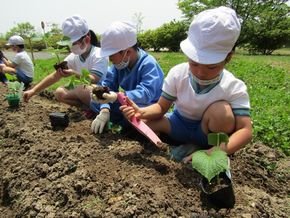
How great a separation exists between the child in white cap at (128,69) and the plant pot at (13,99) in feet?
5.25

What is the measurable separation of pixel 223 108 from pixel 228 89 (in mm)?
150

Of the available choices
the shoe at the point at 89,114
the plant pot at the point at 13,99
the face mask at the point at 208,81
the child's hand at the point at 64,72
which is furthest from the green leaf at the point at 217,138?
the plant pot at the point at 13,99

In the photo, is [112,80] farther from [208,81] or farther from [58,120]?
[208,81]

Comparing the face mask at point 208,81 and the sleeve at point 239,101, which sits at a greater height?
the face mask at point 208,81

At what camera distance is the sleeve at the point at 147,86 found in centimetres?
283

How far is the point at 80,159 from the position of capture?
2.40 m

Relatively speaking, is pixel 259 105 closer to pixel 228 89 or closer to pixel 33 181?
pixel 228 89

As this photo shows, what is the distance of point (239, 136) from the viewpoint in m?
2.19

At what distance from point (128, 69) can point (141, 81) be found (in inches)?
7.6

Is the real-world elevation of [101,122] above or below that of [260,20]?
above

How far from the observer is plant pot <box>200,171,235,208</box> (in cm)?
180

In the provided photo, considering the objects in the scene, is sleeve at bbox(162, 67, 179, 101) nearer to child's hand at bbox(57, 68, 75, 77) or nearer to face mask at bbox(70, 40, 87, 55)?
child's hand at bbox(57, 68, 75, 77)

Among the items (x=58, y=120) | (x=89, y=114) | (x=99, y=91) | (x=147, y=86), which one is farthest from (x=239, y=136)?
(x=89, y=114)

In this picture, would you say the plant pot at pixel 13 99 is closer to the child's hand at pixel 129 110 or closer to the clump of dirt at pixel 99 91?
the clump of dirt at pixel 99 91
